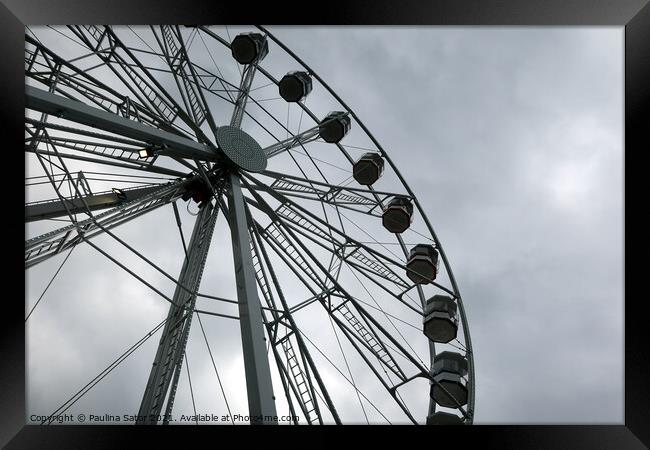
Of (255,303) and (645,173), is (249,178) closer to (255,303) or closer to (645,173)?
(255,303)

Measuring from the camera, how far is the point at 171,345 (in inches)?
454

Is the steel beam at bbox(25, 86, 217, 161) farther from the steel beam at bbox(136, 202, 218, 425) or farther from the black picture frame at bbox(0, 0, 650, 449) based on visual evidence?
the black picture frame at bbox(0, 0, 650, 449)

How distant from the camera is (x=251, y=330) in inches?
370

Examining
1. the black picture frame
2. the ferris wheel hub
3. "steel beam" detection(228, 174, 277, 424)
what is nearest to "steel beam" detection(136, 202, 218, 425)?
"steel beam" detection(228, 174, 277, 424)

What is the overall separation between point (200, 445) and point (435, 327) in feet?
37.6
